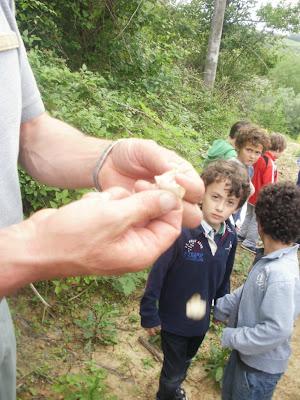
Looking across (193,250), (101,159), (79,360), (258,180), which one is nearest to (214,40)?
(258,180)

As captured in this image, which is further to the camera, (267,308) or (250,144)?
(250,144)

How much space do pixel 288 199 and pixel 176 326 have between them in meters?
1.17

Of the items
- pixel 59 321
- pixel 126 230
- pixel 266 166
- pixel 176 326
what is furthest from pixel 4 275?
pixel 266 166

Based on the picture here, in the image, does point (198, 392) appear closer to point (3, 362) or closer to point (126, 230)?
point (3, 362)

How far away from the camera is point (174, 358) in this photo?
2.88 metres

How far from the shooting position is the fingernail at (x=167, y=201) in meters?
1.03

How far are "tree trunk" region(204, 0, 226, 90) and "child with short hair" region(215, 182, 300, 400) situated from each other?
11.3 m

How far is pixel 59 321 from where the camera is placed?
11.6ft

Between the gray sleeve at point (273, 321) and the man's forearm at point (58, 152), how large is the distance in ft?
4.30

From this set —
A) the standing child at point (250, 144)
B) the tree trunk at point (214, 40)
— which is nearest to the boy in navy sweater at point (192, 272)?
the standing child at point (250, 144)

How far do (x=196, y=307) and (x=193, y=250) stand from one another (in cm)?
45

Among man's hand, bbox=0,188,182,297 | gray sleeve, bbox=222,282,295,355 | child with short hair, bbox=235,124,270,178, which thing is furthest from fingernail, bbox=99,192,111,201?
child with short hair, bbox=235,124,270,178

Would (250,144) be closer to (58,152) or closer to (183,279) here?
(183,279)

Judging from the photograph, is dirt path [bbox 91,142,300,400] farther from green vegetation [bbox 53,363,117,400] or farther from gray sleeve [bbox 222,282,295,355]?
gray sleeve [bbox 222,282,295,355]
